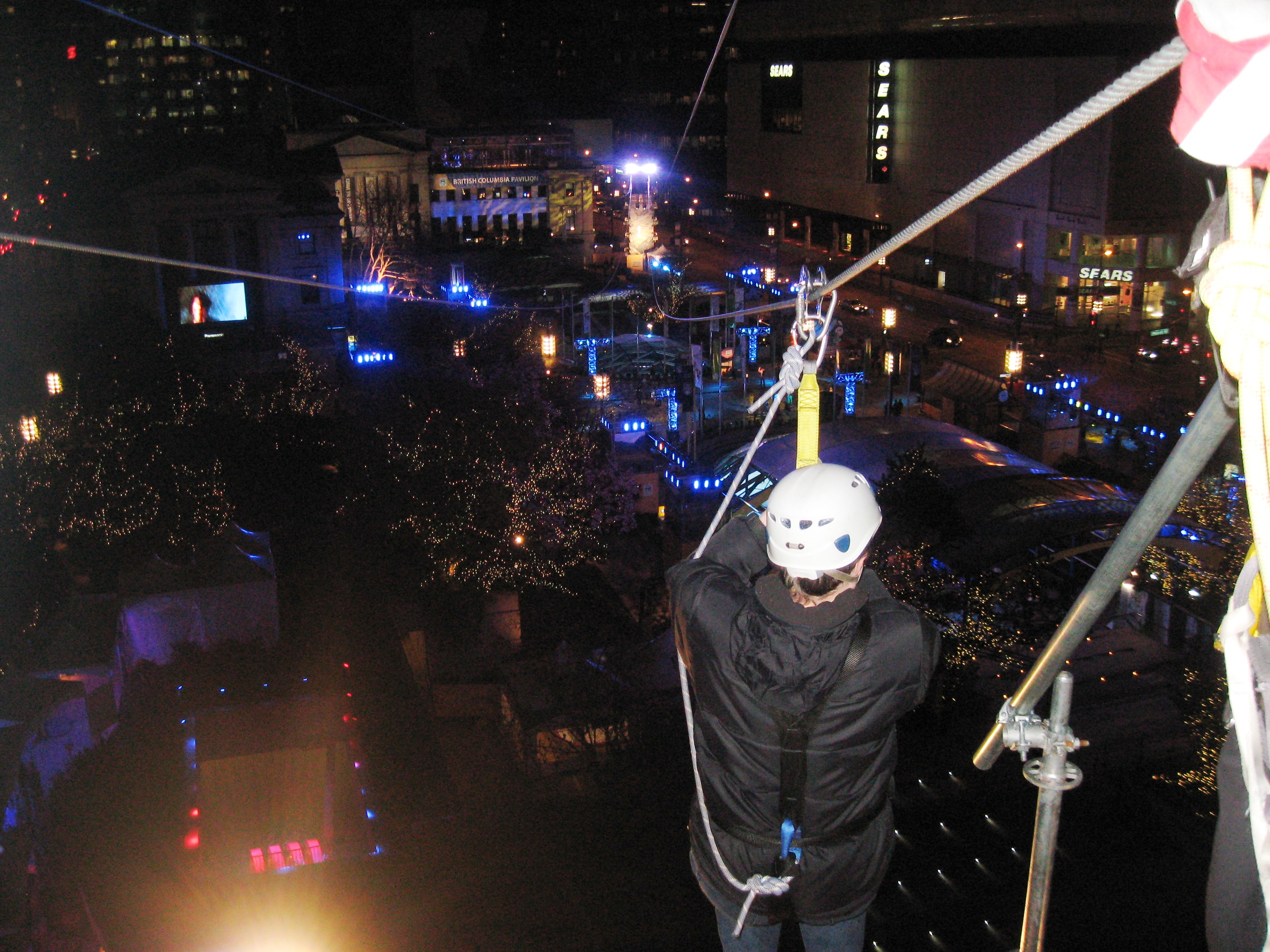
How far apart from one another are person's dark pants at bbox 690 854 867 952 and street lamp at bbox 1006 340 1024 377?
919 inches

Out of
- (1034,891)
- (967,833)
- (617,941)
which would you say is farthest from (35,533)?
(1034,891)

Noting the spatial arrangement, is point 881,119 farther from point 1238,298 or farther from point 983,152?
point 1238,298

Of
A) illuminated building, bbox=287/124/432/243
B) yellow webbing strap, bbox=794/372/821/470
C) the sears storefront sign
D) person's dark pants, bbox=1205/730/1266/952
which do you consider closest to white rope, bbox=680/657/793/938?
yellow webbing strap, bbox=794/372/821/470

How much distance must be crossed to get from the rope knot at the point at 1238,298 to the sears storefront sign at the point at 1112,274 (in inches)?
1553

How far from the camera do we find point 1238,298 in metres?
1.34

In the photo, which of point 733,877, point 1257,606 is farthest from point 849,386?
point 1257,606

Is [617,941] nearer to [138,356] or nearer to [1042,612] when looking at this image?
[1042,612]

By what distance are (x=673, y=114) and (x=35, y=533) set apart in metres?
81.8

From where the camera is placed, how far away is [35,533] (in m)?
17.0

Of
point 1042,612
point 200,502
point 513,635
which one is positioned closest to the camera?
point 1042,612

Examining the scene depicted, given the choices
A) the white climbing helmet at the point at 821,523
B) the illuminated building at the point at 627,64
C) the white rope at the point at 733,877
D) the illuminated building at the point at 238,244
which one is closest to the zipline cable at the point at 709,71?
the illuminated building at the point at 627,64

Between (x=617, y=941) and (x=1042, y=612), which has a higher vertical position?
(x=1042, y=612)

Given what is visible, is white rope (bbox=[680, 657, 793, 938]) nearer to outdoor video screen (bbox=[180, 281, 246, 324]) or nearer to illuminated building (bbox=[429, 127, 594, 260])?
outdoor video screen (bbox=[180, 281, 246, 324])

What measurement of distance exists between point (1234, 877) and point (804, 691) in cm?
130
